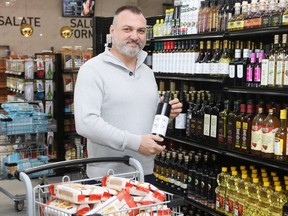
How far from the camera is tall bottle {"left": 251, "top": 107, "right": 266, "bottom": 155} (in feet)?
12.3

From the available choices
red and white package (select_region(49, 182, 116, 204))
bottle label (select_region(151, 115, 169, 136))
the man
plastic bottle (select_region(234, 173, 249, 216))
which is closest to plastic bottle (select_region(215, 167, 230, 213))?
plastic bottle (select_region(234, 173, 249, 216))

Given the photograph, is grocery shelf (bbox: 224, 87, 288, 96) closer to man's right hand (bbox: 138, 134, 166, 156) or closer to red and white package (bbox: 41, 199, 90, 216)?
man's right hand (bbox: 138, 134, 166, 156)

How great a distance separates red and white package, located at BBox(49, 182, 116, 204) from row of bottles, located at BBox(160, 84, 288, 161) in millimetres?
2120

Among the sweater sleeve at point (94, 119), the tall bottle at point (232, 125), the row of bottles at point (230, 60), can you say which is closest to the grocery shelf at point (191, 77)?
the row of bottles at point (230, 60)

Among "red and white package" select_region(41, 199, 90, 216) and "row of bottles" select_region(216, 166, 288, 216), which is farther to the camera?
"row of bottles" select_region(216, 166, 288, 216)

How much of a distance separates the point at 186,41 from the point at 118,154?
235cm

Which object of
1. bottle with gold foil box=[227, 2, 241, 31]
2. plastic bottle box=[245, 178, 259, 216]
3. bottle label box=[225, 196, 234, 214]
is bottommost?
bottle label box=[225, 196, 234, 214]

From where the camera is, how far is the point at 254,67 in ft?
12.6

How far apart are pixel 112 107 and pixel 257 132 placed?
62.9 inches

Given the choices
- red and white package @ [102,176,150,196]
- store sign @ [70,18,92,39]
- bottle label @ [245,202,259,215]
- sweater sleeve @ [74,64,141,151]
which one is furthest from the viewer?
store sign @ [70,18,92,39]

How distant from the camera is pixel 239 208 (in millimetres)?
3922

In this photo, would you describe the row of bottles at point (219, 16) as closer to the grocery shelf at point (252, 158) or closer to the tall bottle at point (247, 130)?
the tall bottle at point (247, 130)

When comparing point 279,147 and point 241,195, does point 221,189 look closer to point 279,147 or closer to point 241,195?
point 241,195

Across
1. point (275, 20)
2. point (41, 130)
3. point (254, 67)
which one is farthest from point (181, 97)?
point (41, 130)
